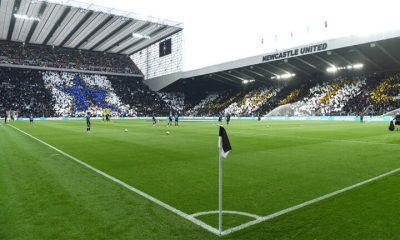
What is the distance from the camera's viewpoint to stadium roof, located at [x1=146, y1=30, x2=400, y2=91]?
154 feet

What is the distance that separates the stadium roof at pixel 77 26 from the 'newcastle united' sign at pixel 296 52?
25752 millimetres

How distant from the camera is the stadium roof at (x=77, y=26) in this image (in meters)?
57.5

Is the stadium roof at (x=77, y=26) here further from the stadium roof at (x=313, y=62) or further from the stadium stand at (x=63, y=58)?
the stadium roof at (x=313, y=62)

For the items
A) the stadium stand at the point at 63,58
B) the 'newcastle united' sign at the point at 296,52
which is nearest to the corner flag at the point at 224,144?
the 'newcastle united' sign at the point at 296,52

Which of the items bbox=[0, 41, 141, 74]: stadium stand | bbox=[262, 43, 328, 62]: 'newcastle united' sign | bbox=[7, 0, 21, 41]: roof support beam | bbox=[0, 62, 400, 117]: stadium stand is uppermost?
bbox=[7, 0, 21, 41]: roof support beam

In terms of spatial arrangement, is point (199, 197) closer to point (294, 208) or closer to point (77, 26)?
point (294, 208)

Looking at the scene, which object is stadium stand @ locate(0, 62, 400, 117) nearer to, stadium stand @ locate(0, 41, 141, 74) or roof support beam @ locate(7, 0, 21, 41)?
stadium stand @ locate(0, 41, 141, 74)

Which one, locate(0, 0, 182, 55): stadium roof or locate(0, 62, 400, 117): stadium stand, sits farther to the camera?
locate(0, 0, 182, 55): stadium roof

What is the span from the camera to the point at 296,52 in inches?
2124

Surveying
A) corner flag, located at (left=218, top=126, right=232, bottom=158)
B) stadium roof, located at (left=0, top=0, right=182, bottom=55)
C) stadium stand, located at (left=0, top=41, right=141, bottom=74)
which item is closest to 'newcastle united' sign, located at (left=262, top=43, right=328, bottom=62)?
stadium roof, located at (left=0, top=0, right=182, bottom=55)

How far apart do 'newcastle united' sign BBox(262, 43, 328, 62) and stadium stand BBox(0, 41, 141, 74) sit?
48.7m

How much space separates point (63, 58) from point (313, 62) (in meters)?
62.5

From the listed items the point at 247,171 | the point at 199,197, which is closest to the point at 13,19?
the point at 247,171

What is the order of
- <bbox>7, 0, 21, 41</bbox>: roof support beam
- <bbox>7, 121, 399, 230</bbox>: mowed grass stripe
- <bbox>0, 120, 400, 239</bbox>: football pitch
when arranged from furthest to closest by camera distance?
<bbox>7, 0, 21, 41</bbox>: roof support beam → <bbox>7, 121, 399, 230</bbox>: mowed grass stripe → <bbox>0, 120, 400, 239</bbox>: football pitch
